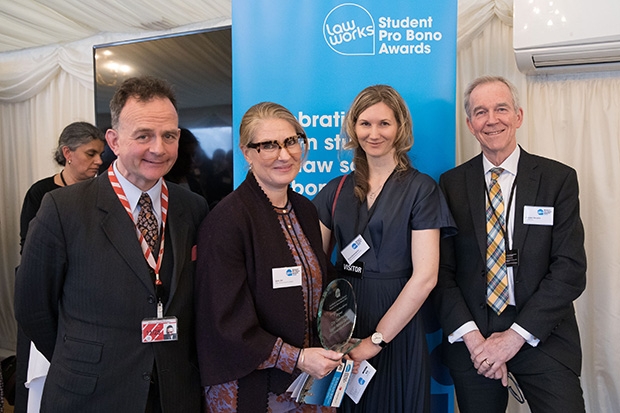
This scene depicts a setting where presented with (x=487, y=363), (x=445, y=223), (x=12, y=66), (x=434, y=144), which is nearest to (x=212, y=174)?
(x=434, y=144)

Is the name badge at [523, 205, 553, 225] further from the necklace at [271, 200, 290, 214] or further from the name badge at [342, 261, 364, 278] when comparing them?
the necklace at [271, 200, 290, 214]

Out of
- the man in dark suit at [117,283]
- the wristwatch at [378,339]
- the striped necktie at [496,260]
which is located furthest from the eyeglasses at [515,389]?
the man in dark suit at [117,283]

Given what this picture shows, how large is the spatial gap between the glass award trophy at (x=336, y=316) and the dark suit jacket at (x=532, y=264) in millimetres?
716

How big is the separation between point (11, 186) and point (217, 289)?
4729mm

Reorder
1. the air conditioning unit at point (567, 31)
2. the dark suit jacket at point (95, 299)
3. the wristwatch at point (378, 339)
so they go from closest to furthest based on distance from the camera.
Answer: the dark suit jacket at point (95, 299) < the wristwatch at point (378, 339) < the air conditioning unit at point (567, 31)

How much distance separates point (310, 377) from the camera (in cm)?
159

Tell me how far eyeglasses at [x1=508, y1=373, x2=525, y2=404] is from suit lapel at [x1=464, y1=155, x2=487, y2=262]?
55 cm

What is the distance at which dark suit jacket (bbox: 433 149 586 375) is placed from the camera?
203cm

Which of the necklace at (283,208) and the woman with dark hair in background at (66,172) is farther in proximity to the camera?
the woman with dark hair in background at (66,172)

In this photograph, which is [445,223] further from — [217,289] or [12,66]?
[12,66]

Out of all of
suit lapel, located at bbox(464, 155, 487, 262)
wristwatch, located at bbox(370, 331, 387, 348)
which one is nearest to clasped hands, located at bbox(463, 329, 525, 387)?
suit lapel, located at bbox(464, 155, 487, 262)

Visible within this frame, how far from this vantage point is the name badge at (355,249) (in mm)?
2016

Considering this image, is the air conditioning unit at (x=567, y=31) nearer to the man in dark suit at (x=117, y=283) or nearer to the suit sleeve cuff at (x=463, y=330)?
the suit sleeve cuff at (x=463, y=330)

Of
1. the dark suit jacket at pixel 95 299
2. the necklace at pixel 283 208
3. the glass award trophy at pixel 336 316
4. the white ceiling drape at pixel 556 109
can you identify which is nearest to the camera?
the dark suit jacket at pixel 95 299
